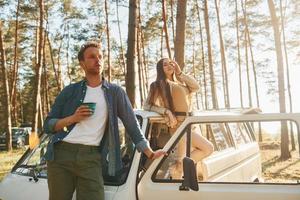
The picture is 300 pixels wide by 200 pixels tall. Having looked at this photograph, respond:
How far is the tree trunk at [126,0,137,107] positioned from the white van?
4.22m

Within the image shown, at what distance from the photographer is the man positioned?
3.39 m

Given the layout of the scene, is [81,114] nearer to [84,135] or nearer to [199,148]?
[84,135]

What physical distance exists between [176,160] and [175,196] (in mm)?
441

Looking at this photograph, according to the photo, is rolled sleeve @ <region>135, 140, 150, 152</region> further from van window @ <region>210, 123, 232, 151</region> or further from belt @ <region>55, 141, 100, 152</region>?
van window @ <region>210, 123, 232, 151</region>

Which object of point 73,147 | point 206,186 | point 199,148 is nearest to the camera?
point 73,147

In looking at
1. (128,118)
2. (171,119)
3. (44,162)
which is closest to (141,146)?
(128,118)

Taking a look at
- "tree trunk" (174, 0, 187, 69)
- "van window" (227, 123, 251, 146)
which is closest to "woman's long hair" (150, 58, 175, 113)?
"van window" (227, 123, 251, 146)

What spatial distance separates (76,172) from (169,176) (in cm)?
95

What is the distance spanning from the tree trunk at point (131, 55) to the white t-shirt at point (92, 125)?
18.8 feet

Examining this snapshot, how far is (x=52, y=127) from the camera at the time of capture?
3385 millimetres

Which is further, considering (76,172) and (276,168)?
(276,168)

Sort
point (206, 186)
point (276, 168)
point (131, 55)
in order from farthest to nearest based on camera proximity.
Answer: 1. point (276, 168)
2. point (131, 55)
3. point (206, 186)

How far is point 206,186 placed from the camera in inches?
145

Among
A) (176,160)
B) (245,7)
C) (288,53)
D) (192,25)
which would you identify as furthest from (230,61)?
(176,160)
